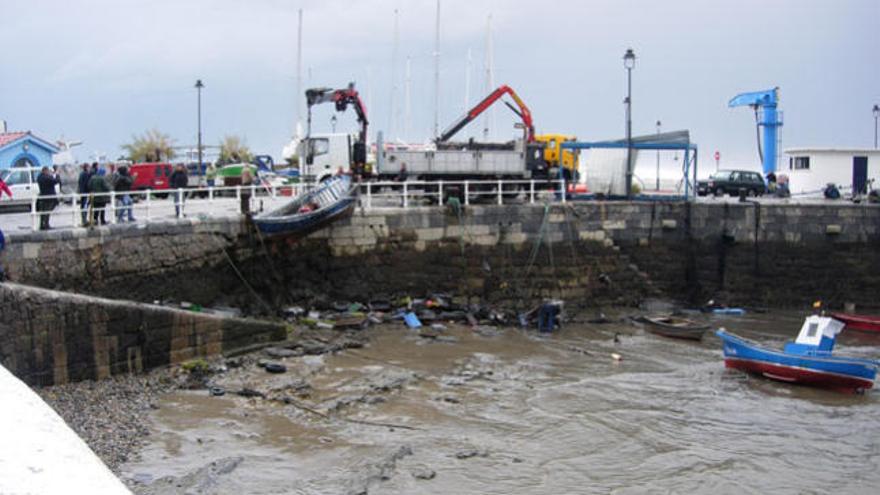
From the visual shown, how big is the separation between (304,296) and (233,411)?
7239 mm

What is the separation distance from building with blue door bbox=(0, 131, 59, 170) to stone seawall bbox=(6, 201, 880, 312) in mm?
13544

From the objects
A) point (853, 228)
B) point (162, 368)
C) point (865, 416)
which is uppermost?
point (853, 228)

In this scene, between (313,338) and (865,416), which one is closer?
(865,416)

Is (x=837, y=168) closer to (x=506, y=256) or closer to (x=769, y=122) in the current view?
(x=769, y=122)

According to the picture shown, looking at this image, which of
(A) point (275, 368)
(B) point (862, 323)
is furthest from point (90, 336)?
(B) point (862, 323)

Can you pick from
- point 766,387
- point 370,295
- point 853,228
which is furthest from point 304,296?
point 853,228

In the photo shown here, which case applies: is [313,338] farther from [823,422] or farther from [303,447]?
[823,422]

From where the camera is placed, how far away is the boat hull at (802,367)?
601 inches

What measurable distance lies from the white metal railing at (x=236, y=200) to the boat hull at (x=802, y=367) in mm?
7556

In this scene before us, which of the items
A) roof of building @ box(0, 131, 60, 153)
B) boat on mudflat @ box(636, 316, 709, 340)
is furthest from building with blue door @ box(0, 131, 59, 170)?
boat on mudflat @ box(636, 316, 709, 340)

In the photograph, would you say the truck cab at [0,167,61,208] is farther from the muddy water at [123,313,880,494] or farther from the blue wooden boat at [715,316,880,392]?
the blue wooden boat at [715,316,880,392]

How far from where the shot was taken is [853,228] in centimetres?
2456

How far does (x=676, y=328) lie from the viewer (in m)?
19.5

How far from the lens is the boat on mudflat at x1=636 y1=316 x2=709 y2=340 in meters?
19.4
